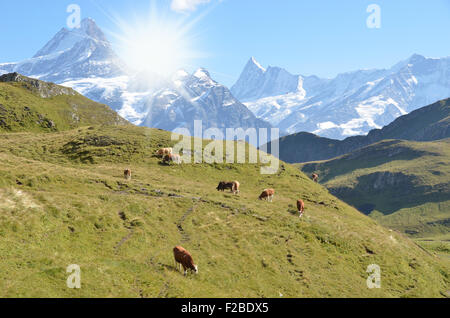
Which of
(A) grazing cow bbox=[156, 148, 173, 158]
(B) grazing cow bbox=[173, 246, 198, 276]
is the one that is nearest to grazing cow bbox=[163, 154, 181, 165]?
(A) grazing cow bbox=[156, 148, 173, 158]

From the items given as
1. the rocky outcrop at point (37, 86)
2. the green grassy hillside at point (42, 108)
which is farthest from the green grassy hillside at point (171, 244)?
the rocky outcrop at point (37, 86)

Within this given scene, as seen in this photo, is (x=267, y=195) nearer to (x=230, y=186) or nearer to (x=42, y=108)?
(x=230, y=186)

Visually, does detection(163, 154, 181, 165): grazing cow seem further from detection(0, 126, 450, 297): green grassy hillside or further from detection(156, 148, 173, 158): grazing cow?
detection(0, 126, 450, 297): green grassy hillside

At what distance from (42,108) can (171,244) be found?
140 meters

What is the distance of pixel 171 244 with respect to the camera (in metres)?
32.3

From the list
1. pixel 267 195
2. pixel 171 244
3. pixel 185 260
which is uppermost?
pixel 267 195

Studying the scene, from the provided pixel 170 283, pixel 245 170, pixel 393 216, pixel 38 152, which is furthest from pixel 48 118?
pixel 393 216

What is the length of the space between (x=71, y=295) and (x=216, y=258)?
14.3m

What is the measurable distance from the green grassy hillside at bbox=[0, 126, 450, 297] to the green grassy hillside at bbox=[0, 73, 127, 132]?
3319 inches

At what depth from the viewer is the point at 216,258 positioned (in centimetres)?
3078

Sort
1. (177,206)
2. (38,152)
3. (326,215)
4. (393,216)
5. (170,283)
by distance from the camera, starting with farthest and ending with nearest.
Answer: (393,216) → (38,152) → (326,215) → (177,206) → (170,283)

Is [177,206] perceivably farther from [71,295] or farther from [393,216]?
[393,216]

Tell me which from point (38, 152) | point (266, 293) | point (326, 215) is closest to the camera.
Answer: point (266, 293)

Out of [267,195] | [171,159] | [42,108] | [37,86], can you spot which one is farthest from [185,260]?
[37,86]
